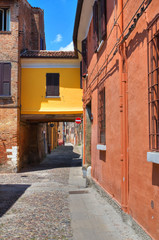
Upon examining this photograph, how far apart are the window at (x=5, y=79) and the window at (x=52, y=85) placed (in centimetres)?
214

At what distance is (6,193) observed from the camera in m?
8.80

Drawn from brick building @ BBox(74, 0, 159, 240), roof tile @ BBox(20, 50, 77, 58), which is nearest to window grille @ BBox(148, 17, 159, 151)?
brick building @ BBox(74, 0, 159, 240)

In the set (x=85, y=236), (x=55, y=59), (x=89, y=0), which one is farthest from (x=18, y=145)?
(x=85, y=236)

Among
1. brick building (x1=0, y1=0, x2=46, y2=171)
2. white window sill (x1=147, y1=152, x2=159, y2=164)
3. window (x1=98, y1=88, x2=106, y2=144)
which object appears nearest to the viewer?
white window sill (x1=147, y1=152, x2=159, y2=164)

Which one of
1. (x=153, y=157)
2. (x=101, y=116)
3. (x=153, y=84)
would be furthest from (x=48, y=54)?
(x=153, y=157)

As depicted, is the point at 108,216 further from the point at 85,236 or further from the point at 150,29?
the point at 150,29

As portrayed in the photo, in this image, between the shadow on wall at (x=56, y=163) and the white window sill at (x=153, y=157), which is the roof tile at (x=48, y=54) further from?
the white window sill at (x=153, y=157)

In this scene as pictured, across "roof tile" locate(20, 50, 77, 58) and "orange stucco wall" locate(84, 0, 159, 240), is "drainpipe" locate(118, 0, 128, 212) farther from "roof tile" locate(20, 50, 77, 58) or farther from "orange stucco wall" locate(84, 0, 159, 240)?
"roof tile" locate(20, 50, 77, 58)

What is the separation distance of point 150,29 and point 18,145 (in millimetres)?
11954

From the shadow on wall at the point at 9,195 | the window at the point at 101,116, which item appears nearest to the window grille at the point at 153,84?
the window at the point at 101,116

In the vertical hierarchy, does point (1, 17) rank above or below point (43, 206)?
above

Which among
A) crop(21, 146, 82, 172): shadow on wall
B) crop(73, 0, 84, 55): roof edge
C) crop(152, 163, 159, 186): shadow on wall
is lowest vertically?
Result: crop(21, 146, 82, 172): shadow on wall

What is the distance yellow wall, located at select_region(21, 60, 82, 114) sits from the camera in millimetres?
15031

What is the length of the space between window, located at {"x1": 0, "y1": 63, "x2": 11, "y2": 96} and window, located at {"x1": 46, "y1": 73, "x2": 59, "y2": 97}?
7.03 ft
